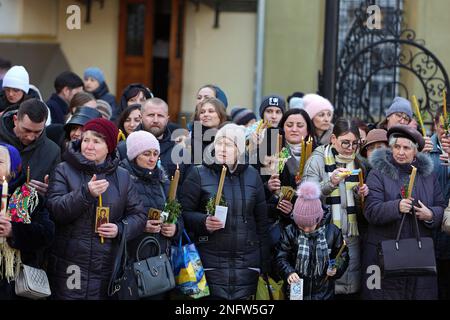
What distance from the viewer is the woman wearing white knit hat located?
8.23 m

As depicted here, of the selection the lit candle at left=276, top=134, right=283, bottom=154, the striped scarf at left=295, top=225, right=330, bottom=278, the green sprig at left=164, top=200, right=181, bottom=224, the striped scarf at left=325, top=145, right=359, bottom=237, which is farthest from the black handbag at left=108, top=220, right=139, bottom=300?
the striped scarf at left=325, top=145, right=359, bottom=237

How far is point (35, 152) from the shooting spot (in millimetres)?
6855

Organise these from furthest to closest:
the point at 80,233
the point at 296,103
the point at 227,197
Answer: the point at 296,103
the point at 227,197
the point at 80,233

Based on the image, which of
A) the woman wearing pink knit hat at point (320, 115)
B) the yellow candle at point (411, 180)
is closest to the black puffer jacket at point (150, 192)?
the yellow candle at point (411, 180)

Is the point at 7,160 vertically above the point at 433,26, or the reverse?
the point at 433,26

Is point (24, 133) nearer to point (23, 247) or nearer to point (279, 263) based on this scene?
point (23, 247)

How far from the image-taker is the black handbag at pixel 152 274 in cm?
654

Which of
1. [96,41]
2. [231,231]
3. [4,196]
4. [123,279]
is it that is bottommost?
[123,279]

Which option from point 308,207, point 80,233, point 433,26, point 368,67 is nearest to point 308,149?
point 308,207

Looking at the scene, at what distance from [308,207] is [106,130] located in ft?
5.20

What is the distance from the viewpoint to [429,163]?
7262mm

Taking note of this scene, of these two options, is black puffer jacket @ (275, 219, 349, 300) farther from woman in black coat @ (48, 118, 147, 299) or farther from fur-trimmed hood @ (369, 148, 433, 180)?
woman in black coat @ (48, 118, 147, 299)

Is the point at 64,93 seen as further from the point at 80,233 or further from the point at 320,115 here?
the point at 80,233
